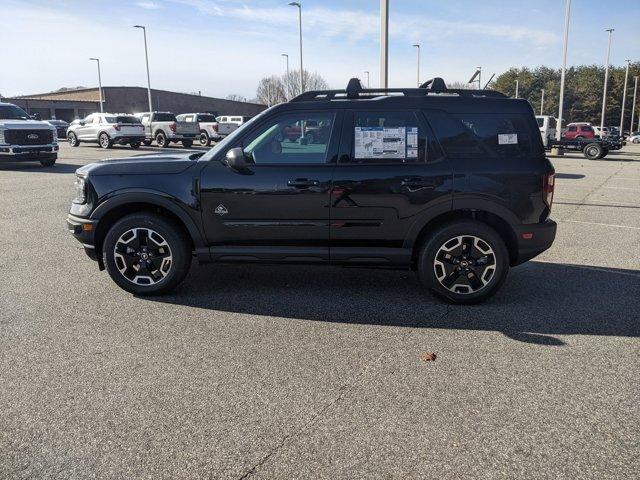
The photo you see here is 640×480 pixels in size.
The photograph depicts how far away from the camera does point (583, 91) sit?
84.8 m

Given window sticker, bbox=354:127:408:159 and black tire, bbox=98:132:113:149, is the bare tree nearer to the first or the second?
black tire, bbox=98:132:113:149

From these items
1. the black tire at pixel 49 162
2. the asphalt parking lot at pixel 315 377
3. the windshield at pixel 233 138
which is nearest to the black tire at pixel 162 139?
the black tire at pixel 49 162

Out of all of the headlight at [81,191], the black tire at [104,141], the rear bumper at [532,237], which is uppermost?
the black tire at [104,141]

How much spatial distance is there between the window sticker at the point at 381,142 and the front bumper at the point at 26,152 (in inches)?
600

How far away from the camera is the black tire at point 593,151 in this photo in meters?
25.9

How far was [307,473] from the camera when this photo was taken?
2549mm

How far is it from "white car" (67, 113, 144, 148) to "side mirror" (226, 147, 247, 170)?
2381 centimetres

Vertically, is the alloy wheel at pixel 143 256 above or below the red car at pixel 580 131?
below

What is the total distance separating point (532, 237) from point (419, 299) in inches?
46.7

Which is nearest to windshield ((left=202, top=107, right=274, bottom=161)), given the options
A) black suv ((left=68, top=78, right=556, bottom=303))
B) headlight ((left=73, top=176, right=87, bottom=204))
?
black suv ((left=68, top=78, right=556, bottom=303))

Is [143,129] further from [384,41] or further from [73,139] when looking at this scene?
[384,41]

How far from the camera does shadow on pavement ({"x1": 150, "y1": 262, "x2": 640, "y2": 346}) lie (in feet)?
14.8

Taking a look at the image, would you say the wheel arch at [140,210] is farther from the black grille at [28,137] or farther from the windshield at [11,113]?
the windshield at [11,113]

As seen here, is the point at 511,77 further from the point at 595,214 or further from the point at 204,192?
the point at 204,192
